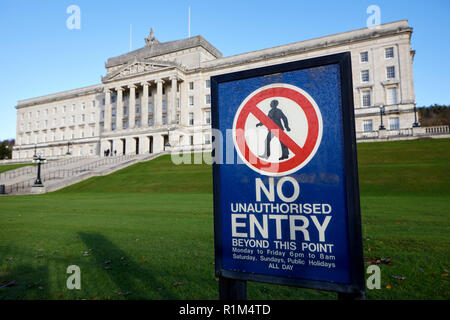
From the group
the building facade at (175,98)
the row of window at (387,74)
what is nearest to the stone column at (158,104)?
the building facade at (175,98)

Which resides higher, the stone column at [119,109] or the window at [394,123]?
the stone column at [119,109]

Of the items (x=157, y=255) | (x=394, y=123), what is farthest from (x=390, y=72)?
(x=157, y=255)

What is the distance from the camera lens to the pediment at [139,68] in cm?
5969

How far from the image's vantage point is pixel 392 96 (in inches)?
1893

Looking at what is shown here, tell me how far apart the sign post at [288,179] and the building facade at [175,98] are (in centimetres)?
4080

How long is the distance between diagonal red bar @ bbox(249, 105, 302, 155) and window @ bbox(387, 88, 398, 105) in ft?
179

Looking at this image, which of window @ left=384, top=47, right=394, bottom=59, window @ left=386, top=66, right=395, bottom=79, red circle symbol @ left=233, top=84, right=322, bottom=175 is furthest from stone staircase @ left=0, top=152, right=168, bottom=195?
window @ left=384, top=47, right=394, bottom=59

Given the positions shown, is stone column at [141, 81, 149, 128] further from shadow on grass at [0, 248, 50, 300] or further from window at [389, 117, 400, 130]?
shadow on grass at [0, 248, 50, 300]

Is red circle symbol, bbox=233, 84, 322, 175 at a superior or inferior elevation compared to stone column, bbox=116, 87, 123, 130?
inferior

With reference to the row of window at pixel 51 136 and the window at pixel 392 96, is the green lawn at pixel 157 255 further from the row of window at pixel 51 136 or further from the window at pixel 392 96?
the row of window at pixel 51 136

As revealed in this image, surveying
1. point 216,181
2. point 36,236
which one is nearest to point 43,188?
point 36,236

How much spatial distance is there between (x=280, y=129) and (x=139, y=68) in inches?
2632

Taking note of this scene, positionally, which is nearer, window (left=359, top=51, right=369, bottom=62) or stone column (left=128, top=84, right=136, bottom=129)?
window (left=359, top=51, right=369, bottom=62)

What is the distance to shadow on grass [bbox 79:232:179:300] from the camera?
140 inches
